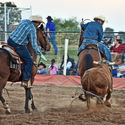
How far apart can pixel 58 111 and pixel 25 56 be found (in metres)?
1.61

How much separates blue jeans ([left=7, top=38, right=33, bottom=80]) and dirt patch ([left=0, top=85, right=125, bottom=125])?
96 centimetres

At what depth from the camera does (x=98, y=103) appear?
607 centimetres

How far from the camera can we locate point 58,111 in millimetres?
7031

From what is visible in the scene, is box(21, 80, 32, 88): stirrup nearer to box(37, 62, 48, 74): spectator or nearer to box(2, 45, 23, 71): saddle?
box(2, 45, 23, 71): saddle

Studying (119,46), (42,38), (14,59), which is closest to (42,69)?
(119,46)

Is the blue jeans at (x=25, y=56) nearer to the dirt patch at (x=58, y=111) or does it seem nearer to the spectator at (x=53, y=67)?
the dirt patch at (x=58, y=111)

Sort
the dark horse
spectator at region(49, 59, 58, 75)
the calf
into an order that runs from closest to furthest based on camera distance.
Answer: the calf, the dark horse, spectator at region(49, 59, 58, 75)

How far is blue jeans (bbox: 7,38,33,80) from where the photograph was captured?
679cm

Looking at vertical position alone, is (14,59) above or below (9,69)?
above

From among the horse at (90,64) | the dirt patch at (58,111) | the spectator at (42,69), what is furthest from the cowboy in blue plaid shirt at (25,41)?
the spectator at (42,69)

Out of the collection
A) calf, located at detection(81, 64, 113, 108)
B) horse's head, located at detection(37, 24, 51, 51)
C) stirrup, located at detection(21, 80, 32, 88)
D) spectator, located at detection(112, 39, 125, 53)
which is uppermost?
horse's head, located at detection(37, 24, 51, 51)

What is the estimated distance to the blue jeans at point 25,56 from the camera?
679 centimetres

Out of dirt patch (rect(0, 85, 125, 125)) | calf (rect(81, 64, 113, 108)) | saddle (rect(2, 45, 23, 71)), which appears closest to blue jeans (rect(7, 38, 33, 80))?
saddle (rect(2, 45, 23, 71))

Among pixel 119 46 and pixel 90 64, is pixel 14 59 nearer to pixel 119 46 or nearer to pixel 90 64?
pixel 90 64
